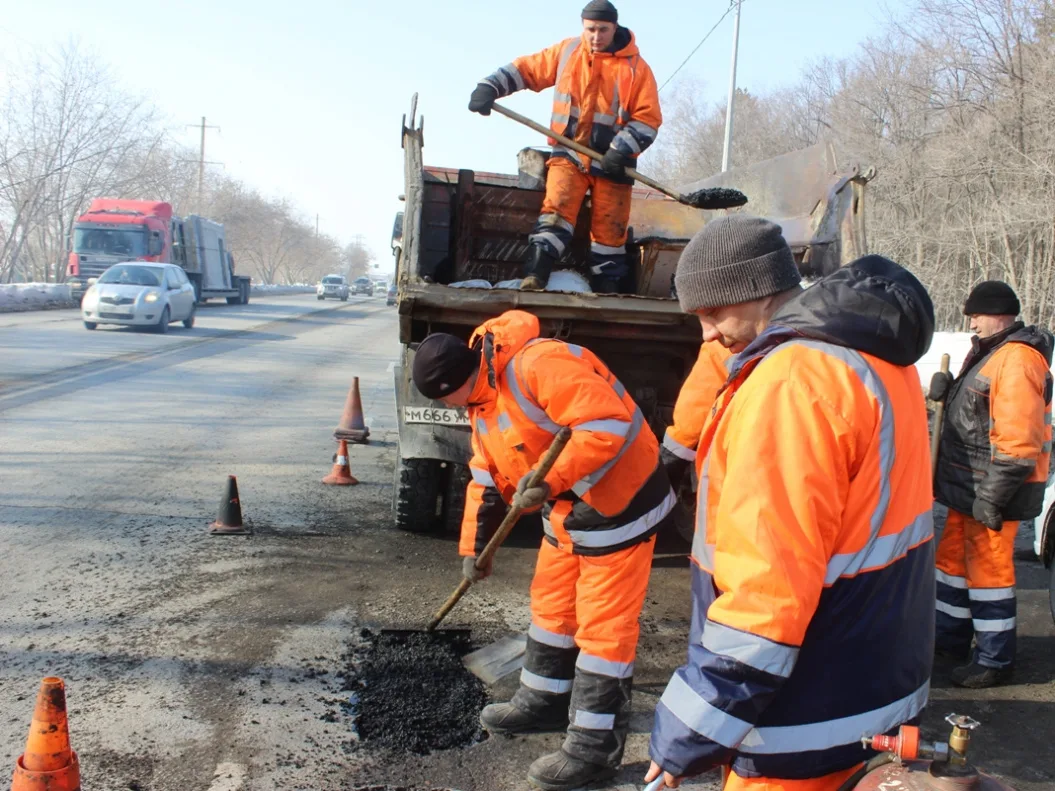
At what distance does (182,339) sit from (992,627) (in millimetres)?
15982

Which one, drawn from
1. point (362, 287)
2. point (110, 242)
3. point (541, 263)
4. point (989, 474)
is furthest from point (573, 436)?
point (362, 287)

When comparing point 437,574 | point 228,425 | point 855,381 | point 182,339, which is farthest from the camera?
point 182,339

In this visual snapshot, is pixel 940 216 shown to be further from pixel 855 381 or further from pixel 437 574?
pixel 855 381

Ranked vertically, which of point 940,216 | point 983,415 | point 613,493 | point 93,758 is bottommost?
point 93,758

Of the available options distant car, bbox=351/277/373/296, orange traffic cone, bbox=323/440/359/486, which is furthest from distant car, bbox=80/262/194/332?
distant car, bbox=351/277/373/296

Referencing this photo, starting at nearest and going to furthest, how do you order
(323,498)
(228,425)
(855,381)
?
(855,381) < (323,498) < (228,425)

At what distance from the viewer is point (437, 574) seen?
534cm

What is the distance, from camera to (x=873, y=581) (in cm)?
170

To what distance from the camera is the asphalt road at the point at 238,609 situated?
129 inches

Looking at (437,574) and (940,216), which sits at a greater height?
(940,216)

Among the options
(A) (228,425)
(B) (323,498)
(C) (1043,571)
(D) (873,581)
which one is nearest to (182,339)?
(A) (228,425)

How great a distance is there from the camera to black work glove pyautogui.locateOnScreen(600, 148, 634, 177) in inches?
234

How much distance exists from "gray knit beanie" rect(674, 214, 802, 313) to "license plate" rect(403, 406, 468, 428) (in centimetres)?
358

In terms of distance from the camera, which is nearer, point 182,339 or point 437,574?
point 437,574
